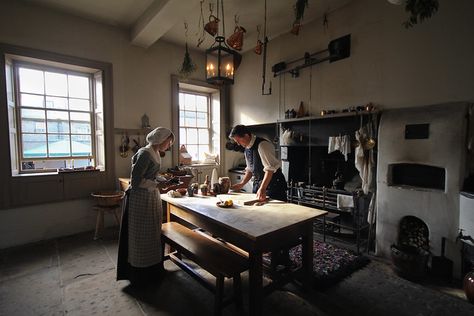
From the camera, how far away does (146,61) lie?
171 inches

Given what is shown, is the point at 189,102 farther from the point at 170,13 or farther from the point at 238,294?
the point at 238,294

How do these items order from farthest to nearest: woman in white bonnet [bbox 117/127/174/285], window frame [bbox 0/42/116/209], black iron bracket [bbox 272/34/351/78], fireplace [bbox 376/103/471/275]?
black iron bracket [bbox 272/34/351/78], window frame [bbox 0/42/116/209], fireplace [bbox 376/103/471/275], woman in white bonnet [bbox 117/127/174/285]

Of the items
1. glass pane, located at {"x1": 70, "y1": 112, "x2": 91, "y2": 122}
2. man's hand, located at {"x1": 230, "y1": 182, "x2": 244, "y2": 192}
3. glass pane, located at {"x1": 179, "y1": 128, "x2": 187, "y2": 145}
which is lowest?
man's hand, located at {"x1": 230, "y1": 182, "x2": 244, "y2": 192}

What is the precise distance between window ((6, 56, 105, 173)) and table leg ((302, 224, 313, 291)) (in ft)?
11.5

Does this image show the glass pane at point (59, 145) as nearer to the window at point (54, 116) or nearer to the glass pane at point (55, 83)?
the window at point (54, 116)

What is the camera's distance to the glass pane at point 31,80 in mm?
3518

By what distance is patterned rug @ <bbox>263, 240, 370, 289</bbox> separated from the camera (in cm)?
252

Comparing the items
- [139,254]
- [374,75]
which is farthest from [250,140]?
[374,75]

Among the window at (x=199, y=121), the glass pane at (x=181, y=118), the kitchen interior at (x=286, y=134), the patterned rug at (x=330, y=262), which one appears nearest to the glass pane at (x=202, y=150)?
the window at (x=199, y=121)

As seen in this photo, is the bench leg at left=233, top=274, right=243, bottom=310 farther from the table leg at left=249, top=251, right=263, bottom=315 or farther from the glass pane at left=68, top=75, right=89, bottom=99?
the glass pane at left=68, top=75, right=89, bottom=99

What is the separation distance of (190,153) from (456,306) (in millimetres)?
4570

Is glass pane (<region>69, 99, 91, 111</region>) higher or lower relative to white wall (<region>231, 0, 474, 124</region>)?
lower

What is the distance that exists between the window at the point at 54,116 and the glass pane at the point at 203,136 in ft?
6.63

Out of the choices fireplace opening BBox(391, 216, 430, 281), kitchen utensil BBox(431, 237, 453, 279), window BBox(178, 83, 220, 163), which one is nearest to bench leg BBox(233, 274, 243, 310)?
fireplace opening BBox(391, 216, 430, 281)
